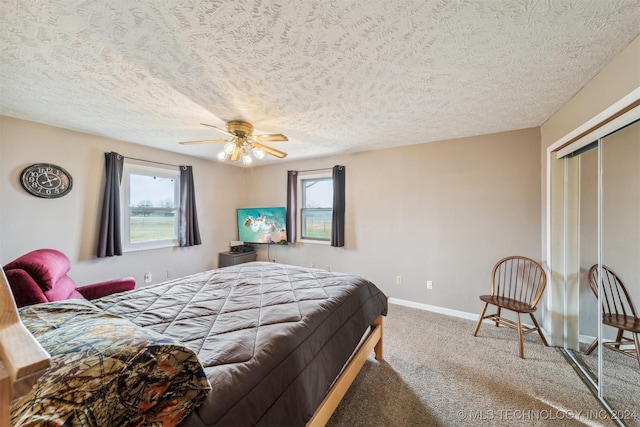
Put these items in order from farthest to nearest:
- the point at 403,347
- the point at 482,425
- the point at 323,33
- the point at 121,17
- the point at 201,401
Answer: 1. the point at 403,347
2. the point at 482,425
3. the point at 323,33
4. the point at 121,17
5. the point at 201,401

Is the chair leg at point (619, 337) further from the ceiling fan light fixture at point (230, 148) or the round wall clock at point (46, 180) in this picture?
the round wall clock at point (46, 180)

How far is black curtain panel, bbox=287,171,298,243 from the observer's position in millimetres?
4426

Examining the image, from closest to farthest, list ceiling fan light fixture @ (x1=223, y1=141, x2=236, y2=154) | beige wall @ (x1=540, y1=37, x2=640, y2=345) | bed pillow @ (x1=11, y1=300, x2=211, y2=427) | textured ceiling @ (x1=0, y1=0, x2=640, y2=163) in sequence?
bed pillow @ (x1=11, y1=300, x2=211, y2=427), textured ceiling @ (x1=0, y1=0, x2=640, y2=163), beige wall @ (x1=540, y1=37, x2=640, y2=345), ceiling fan light fixture @ (x1=223, y1=141, x2=236, y2=154)

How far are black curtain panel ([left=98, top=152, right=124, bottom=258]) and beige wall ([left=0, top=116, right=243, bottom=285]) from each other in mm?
104

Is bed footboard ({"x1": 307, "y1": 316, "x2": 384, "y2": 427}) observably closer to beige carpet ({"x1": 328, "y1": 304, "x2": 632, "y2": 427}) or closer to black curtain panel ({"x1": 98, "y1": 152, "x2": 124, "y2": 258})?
beige carpet ({"x1": 328, "y1": 304, "x2": 632, "y2": 427})

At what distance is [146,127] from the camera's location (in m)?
2.83

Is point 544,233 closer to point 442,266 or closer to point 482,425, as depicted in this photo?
point 442,266

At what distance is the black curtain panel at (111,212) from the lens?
123 inches

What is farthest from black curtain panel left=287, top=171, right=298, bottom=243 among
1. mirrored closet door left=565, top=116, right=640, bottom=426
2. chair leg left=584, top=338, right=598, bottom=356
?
chair leg left=584, top=338, right=598, bottom=356

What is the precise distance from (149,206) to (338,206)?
2.99m

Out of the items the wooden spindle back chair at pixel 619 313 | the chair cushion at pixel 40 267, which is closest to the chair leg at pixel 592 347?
the wooden spindle back chair at pixel 619 313

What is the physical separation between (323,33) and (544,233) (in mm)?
3097

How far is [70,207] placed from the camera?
295 centimetres

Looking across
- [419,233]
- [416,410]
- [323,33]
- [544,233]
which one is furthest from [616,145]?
[416,410]
